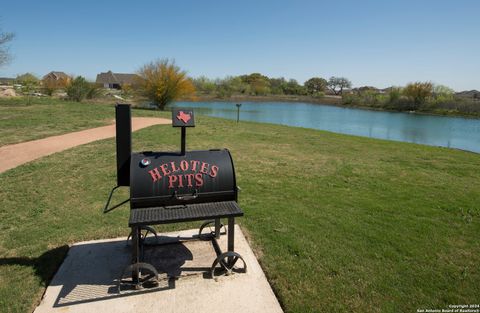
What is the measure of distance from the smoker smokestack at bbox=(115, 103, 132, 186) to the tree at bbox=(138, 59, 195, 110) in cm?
2917

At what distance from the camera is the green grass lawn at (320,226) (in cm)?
375

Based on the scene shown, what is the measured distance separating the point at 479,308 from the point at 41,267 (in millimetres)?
5328

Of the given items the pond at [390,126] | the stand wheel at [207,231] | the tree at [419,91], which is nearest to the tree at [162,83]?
the pond at [390,126]

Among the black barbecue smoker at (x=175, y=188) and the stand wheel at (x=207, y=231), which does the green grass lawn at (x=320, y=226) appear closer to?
the stand wheel at (x=207, y=231)

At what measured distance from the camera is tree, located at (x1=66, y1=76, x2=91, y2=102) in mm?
33781

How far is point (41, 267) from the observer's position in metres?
4.07

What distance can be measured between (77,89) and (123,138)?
34.6 meters

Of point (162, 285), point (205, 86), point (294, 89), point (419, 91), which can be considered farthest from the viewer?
point (294, 89)

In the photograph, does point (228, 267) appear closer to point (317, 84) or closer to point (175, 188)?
point (175, 188)

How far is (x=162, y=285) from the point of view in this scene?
12.3 feet

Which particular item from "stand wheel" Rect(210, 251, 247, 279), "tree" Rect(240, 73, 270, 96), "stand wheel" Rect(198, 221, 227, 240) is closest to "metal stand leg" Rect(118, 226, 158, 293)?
"stand wheel" Rect(210, 251, 247, 279)

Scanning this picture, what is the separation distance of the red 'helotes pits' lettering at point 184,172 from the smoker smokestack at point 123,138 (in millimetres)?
533

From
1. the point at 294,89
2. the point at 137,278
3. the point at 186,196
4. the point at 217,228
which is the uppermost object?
the point at 294,89

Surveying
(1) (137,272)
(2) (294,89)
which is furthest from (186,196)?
(2) (294,89)
